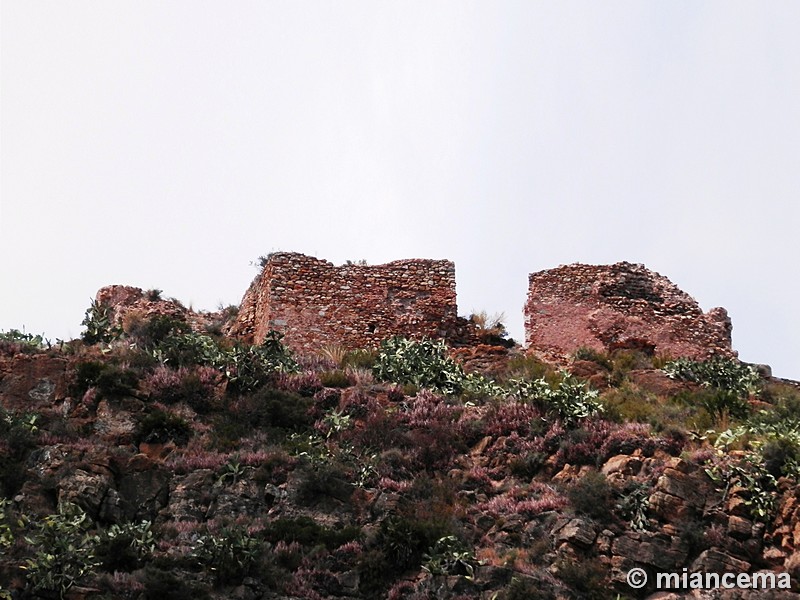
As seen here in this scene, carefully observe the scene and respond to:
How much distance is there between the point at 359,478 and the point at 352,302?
8.38 metres

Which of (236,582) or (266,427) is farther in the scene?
(266,427)

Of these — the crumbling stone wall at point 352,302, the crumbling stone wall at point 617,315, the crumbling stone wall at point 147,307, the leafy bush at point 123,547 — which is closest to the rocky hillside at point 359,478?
the leafy bush at point 123,547

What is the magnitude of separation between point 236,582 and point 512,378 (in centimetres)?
857

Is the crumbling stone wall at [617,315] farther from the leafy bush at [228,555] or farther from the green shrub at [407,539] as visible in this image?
the leafy bush at [228,555]

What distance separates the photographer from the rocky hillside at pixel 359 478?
16.8m

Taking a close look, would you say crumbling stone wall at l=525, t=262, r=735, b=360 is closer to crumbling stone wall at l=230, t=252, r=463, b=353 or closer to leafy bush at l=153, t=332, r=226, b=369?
crumbling stone wall at l=230, t=252, r=463, b=353

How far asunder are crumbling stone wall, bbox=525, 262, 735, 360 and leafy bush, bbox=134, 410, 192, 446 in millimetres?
10069

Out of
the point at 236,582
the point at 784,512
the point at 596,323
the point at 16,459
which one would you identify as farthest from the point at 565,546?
the point at 596,323

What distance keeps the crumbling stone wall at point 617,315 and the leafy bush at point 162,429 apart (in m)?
10.1

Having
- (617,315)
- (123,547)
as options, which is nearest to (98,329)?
(123,547)

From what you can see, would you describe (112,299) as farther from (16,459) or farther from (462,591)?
(462,591)

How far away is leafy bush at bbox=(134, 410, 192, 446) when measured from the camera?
19812mm

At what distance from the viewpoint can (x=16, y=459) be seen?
60.3ft

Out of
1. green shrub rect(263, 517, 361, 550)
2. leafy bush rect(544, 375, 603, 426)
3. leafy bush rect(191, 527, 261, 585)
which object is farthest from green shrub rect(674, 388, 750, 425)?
leafy bush rect(191, 527, 261, 585)
